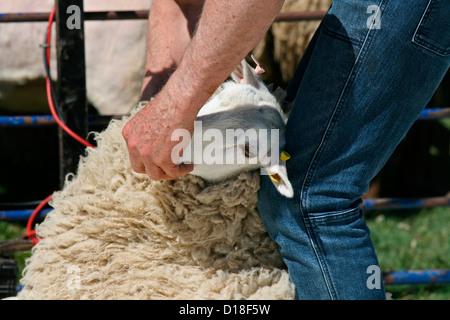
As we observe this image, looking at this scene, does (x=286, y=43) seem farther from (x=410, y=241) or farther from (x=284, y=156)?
(x=284, y=156)

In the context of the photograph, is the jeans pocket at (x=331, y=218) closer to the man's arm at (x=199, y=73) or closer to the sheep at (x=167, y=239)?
the sheep at (x=167, y=239)

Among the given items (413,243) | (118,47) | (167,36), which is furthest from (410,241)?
(167,36)

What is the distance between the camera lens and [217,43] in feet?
3.12

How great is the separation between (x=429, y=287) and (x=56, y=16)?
1.83 m

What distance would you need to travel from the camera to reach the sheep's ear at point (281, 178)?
3.41 feet

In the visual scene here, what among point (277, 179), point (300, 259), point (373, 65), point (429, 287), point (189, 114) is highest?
point (373, 65)

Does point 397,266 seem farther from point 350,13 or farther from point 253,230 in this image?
point 350,13

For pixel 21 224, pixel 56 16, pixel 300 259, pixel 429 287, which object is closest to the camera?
pixel 300 259

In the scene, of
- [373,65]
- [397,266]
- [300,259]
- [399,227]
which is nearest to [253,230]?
[300,259]

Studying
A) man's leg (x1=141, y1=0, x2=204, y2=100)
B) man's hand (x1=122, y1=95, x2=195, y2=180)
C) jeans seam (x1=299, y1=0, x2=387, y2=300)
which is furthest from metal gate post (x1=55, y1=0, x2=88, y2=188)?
jeans seam (x1=299, y1=0, x2=387, y2=300)

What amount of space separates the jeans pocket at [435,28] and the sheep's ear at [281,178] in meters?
0.34

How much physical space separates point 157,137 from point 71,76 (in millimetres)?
642

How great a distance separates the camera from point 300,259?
1.14 metres

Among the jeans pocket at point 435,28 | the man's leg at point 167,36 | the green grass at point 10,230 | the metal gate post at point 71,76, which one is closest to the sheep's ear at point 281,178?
the jeans pocket at point 435,28
